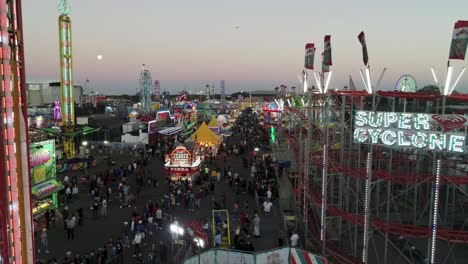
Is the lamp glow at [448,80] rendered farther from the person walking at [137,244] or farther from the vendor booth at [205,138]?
the vendor booth at [205,138]

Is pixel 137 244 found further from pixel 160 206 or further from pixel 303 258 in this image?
pixel 303 258

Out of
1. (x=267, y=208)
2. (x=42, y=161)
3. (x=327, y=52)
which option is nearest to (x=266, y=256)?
(x=327, y=52)

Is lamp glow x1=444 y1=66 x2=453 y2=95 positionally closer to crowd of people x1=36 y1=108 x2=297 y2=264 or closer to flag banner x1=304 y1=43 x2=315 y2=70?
flag banner x1=304 y1=43 x2=315 y2=70

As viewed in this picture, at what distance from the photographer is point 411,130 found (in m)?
12.3

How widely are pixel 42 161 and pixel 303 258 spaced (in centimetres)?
1372

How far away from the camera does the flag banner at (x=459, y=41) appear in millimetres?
11680

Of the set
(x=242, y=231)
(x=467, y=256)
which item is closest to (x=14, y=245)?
(x=242, y=231)

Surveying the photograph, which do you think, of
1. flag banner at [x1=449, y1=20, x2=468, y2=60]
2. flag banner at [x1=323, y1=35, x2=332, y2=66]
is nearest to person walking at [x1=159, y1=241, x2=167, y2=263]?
flag banner at [x1=323, y1=35, x2=332, y2=66]

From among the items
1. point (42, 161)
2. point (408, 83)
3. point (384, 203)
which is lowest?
point (384, 203)

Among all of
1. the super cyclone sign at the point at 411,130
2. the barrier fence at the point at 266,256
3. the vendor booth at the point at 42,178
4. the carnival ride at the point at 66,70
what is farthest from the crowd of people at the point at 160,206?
the carnival ride at the point at 66,70

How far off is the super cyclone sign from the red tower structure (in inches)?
392

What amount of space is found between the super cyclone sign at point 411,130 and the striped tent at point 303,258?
3.95m

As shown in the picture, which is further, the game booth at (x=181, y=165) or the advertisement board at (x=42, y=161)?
the game booth at (x=181, y=165)

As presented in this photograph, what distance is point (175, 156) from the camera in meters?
27.9
